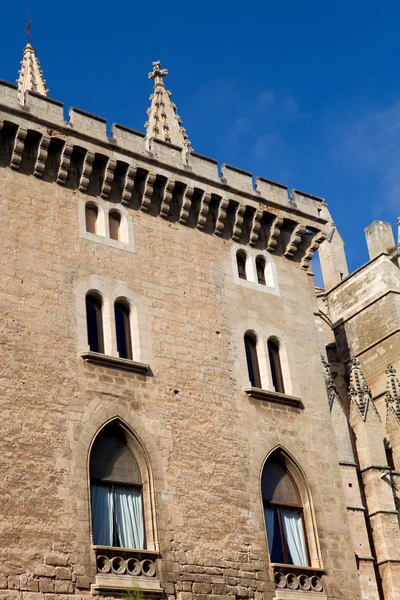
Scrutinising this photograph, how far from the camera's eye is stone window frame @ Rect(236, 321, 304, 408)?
19094mm

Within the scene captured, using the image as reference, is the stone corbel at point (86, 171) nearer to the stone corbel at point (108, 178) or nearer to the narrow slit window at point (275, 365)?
the stone corbel at point (108, 178)

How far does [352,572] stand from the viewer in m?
18.4

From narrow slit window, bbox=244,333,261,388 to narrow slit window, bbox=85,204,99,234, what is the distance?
374 cm

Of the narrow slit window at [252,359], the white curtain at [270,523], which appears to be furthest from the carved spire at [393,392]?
the white curtain at [270,523]

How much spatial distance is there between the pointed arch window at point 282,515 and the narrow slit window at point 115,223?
512 cm

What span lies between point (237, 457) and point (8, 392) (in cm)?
→ 456

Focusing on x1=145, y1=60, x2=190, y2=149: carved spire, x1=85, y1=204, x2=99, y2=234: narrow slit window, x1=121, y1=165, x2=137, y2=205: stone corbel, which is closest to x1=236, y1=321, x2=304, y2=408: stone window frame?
x1=121, y1=165, x2=137, y2=205: stone corbel

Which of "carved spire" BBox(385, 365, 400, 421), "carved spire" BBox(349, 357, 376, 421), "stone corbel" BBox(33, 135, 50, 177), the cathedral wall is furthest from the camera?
"carved spire" BBox(385, 365, 400, 421)

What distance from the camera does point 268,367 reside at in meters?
19.6

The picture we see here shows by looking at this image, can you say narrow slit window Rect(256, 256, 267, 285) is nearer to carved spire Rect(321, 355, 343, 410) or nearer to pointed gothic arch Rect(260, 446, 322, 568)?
carved spire Rect(321, 355, 343, 410)

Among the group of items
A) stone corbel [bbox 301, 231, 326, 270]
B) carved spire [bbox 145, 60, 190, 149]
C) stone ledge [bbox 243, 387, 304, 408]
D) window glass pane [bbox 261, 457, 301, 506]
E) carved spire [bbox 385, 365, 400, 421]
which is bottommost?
window glass pane [bbox 261, 457, 301, 506]

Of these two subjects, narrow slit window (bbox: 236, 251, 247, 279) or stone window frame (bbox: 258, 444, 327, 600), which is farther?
narrow slit window (bbox: 236, 251, 247, 279)

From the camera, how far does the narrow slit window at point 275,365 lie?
19.8 meters

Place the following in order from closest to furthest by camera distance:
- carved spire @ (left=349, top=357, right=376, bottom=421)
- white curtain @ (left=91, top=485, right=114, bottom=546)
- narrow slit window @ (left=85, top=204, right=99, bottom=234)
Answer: white curtain @ (left=91, top=485, right=114, bottom=546)
narrow slit window @ (left=85, top=204, right=99, bottom=234)
carved spire @ (left=349, top=357, right=376, bottom=421)
